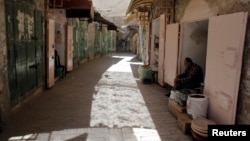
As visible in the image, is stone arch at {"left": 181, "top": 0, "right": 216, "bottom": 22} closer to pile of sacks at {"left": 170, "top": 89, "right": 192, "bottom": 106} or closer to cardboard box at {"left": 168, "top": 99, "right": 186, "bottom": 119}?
pile of sacks at {"left": 170, "top": 89, "right": 192, "bottom": 106}

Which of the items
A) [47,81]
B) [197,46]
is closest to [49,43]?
[47,81]

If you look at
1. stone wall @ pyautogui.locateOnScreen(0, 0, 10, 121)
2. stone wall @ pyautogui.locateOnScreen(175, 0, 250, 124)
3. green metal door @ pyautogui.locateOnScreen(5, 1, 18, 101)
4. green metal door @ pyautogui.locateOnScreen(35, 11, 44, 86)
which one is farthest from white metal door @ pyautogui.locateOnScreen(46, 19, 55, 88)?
stone wall @ pyautogui.locateOnScreen(175, 0, 250, 124)

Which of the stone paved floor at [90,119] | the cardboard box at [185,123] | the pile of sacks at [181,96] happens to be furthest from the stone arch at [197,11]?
the stone paved floor at [90,119]

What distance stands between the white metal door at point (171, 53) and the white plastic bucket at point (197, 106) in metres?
2.52

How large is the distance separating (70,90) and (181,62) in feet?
11.7

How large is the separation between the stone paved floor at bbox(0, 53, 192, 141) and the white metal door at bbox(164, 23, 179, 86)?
61 cm

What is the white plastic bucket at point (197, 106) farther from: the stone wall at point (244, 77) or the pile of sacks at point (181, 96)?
the stone wall at point (244, 77)

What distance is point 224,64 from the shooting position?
4082 millimetres

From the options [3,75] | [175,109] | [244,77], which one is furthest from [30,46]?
[244,77]

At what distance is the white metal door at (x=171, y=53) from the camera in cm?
701

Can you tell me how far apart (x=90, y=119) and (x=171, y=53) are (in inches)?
141

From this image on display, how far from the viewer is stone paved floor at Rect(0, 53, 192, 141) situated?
418 centimetres

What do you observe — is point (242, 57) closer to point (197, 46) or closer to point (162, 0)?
point (197, 46)

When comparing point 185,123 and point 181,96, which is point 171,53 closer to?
point 181,96
